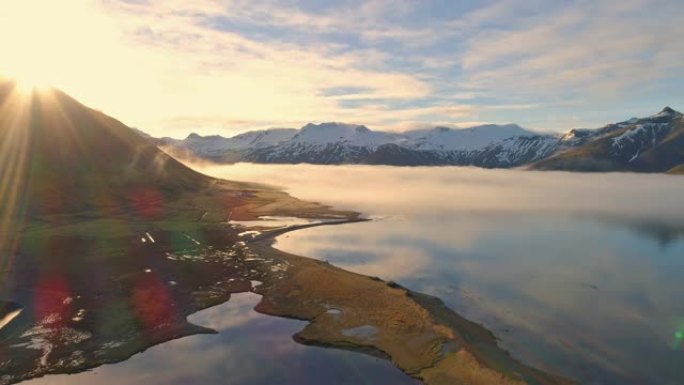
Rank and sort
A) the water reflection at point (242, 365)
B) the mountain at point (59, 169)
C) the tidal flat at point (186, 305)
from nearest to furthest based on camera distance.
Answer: the water reflection at point (242, 365) → the tidal flat at point (186, 305) → the mountain at point (59, 169)

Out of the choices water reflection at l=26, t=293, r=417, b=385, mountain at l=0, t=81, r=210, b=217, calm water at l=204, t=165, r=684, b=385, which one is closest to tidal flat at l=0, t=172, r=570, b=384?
water reflection at l=26, t=293, r=417, b=385

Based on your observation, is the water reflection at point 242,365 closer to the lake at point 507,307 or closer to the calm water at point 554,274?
the lake at point 507,307

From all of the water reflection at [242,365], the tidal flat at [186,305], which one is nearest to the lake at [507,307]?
the water reflection at [242,365]

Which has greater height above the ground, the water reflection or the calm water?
the calm water

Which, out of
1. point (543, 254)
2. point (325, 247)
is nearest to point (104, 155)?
point (325, 247)

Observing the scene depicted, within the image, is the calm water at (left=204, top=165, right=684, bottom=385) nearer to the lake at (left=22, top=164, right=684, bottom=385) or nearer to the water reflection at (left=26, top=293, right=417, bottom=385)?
the lake at (left=22, top=164, right=684, bottom=385)

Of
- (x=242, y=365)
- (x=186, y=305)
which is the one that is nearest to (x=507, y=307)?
(x=242, y=365)

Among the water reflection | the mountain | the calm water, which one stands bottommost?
the water reflection

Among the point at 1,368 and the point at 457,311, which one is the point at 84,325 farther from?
the point at 457,311
